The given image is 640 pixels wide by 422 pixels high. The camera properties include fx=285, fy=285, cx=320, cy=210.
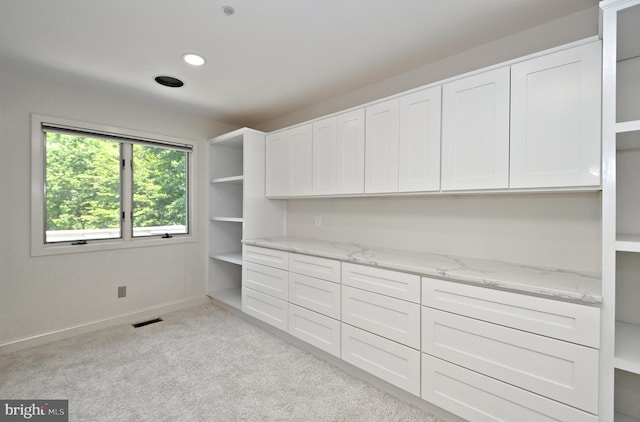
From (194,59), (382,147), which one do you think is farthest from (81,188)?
(382,147)

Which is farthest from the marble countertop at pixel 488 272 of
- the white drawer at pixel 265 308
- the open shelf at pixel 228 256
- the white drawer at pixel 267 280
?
the open shelf at pixel 228 256

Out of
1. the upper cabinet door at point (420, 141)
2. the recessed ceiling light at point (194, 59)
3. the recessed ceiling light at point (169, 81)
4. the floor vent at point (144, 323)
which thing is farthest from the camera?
the floor vent at point (144, 323)

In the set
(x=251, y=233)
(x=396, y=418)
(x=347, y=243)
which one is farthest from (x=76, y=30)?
(x=396, y=418)

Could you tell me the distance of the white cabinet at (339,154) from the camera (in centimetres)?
256

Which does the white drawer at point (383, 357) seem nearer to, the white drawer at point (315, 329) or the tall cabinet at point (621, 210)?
the white drawer at point (315, 329)

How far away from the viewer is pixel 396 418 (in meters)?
1.80

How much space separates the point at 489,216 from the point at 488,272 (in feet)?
1.82

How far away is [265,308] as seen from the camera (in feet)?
9.87

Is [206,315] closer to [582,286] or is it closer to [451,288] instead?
[451,288]

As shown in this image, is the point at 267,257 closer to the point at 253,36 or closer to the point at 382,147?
the point at 382,147

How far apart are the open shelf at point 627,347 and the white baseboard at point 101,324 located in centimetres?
399

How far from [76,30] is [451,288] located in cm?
296

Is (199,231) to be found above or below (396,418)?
above

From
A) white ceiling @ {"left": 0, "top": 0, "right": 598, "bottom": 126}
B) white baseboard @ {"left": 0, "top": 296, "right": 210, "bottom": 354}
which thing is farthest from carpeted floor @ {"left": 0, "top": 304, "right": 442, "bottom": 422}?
white ceiling @ {"left": 0, "top": 0, "right": 598, "bottom": 126}
